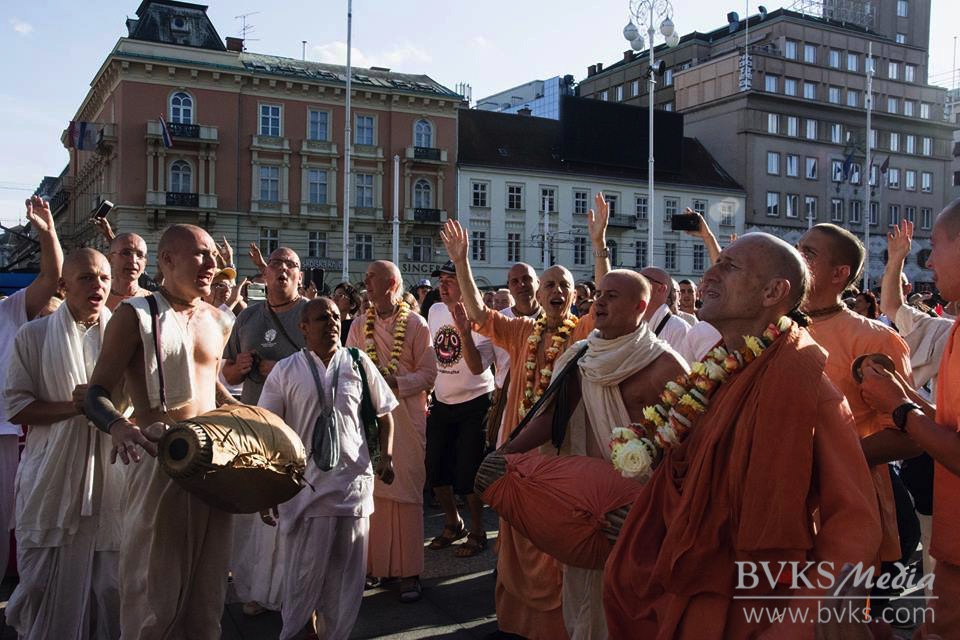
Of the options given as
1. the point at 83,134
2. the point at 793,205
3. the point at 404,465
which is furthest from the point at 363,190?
the point at 404,465

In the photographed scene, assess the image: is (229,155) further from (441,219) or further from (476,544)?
(476,544)

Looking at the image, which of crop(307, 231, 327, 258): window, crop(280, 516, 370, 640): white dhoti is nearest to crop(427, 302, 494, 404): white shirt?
crop(280, 516, 370, 640): white dhoti

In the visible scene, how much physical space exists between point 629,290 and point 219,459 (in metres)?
2.25

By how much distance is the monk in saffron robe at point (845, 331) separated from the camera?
3877 mm

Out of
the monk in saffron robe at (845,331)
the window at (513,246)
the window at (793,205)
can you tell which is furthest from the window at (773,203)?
the monk in saffron robe at (845,331)

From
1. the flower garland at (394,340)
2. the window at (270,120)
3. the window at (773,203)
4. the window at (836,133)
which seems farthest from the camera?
the window at (836,133)

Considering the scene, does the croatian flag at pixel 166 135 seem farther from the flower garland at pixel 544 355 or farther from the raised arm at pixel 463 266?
the flower garland at pixel 544 355

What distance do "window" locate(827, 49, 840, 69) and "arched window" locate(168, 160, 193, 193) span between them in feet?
151

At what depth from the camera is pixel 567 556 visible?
3812 mm

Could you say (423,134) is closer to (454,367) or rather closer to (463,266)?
(454,367)

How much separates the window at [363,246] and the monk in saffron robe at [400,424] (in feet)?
136

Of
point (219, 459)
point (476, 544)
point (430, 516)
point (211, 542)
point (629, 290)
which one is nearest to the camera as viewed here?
point (219, 459)

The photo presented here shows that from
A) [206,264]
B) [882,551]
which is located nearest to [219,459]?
[206,264]

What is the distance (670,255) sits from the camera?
55969 mm
